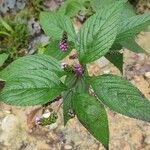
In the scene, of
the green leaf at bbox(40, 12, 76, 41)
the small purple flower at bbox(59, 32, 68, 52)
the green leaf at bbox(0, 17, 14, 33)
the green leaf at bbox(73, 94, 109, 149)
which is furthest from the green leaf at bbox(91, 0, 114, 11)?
the green leaf at bbox(0, 17, 14, 33)

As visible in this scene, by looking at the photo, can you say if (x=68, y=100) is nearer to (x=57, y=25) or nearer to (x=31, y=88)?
(x=31, y=88)

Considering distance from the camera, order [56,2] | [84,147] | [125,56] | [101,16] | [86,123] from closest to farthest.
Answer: [86,123] → [101,16] → [84,147] → [125,56] → [56,2]

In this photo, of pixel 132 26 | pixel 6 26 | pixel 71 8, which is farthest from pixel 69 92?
pixel 6 26

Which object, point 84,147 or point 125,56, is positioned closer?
point 84,147

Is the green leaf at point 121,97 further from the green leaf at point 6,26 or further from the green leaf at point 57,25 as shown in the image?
the green leaf at point 6,26

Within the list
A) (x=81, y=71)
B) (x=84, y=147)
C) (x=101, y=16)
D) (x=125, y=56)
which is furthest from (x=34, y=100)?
(x=125, y=56)

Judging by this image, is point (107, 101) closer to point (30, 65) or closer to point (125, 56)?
point (30, 65)
